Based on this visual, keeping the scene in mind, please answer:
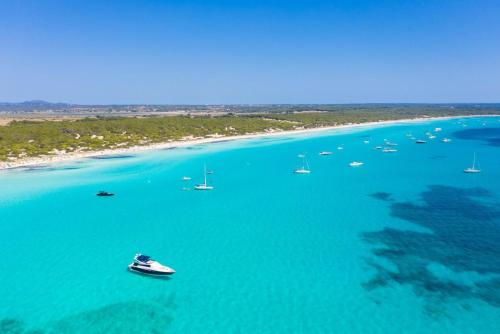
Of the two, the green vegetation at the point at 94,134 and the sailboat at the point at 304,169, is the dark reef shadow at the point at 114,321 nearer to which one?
the sailboat at the point at 304,169

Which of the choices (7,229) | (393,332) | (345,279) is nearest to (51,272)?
(7,229)

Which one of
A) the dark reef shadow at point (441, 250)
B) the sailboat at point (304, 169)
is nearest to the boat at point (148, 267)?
the dark reef shadow at point (441, 250)

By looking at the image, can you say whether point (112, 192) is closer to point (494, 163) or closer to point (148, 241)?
point (148, 241)

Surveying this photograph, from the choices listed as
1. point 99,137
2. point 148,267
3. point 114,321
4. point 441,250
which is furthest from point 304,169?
point 99,137

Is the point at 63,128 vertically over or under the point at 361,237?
over

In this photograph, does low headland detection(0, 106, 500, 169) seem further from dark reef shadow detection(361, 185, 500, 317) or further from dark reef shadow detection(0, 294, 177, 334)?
dark reef shadow detection(361, 185, 500, 317)

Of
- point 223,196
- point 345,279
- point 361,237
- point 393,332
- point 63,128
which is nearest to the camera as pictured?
point 393,332
